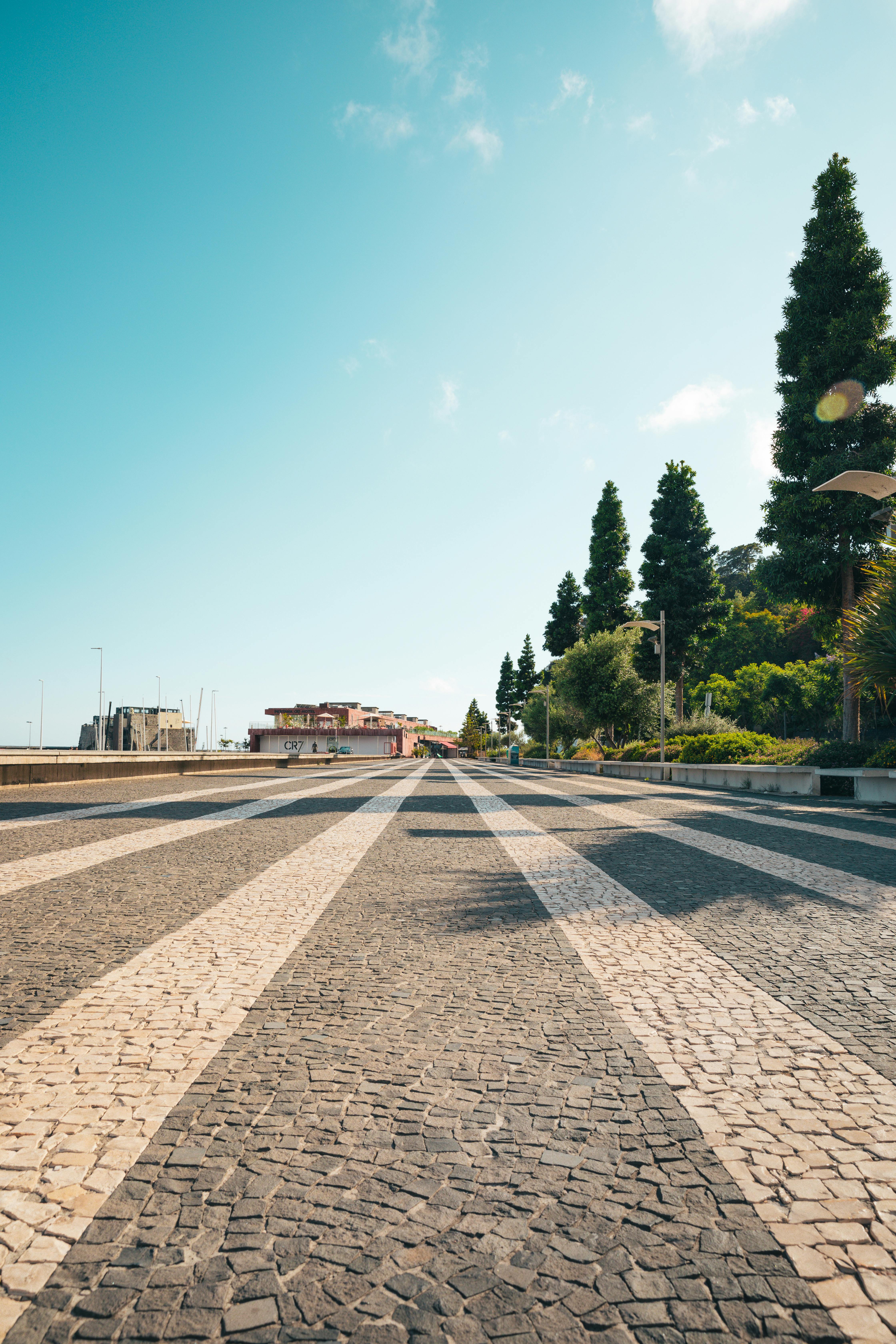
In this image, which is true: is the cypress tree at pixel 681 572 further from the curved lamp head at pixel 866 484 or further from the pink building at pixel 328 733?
the pink building at pixel 328 733

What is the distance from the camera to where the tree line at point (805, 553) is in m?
19.6

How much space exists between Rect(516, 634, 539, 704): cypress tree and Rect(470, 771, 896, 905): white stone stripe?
84.0 meters

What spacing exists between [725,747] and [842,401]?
1067 centimetres

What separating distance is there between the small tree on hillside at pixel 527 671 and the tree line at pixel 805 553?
129 feet

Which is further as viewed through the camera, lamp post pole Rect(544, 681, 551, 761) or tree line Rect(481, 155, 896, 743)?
lamp post pole Rect(544, 681, 551, 761)

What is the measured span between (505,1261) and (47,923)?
333cm

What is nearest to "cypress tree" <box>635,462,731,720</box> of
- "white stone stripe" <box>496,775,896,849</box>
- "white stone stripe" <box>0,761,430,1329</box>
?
"white stone stripe" <box>496,775,896,849</box>

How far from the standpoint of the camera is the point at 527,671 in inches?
3728

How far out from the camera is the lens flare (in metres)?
20.1

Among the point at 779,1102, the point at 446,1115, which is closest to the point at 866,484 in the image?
the point at 779,1102

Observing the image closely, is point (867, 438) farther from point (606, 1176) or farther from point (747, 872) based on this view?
point (606, 1176)

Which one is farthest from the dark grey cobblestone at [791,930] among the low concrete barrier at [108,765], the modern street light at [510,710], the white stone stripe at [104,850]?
the modern street light at [510,710]

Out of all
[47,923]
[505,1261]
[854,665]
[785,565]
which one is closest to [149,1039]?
[505,1261]

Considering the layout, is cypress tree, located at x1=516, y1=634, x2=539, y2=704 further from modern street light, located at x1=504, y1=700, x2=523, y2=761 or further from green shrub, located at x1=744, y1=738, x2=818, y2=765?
green shrub, located at x1=744, y1=738, x2=818, y2=765
